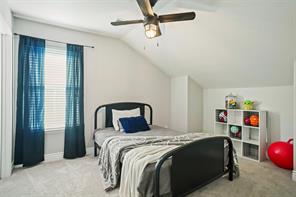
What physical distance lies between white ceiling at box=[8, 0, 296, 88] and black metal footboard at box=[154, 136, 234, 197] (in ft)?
5.35

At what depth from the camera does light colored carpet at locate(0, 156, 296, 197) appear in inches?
88.1

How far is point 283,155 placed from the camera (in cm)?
283

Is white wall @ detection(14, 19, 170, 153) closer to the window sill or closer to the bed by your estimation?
the window sill

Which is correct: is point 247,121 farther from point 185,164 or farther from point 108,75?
point 108,75

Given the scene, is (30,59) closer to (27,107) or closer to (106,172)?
(27,107)

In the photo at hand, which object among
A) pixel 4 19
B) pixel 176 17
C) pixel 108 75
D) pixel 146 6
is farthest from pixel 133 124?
pixel 4 19

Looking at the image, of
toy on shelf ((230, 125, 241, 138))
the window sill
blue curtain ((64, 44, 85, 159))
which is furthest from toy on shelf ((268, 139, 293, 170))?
the window sill

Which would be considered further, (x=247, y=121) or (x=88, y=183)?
(x=247, y=121)

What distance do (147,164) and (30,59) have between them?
9.43ft

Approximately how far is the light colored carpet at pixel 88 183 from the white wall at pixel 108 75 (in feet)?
2.39

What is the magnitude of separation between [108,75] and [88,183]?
93.8 inches

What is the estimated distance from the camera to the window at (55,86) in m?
3.35

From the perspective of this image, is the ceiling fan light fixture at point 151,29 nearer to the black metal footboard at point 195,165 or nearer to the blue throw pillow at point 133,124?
the black metal footboard at point 195,165

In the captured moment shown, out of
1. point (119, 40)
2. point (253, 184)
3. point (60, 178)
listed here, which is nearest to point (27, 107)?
point (60, 178)
